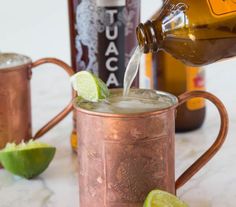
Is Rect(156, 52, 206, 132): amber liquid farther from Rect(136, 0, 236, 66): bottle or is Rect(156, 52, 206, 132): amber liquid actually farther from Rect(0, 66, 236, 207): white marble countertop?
Rect(136, 0, 236, 66): bottle

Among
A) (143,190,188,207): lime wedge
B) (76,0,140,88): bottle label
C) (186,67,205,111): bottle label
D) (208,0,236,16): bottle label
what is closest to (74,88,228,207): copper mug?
(143,190,188,207): lime wedge

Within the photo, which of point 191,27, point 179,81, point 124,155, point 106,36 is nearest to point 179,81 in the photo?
point 179,81

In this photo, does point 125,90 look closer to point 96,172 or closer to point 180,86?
point 96,172

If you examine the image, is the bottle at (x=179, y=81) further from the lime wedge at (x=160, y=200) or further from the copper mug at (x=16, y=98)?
the lime wedge at (x=160, y=200)

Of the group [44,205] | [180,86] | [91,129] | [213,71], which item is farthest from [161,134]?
[213,71]

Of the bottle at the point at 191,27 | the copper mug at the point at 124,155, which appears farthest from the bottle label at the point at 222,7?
the copper mug at the point at 124,155
